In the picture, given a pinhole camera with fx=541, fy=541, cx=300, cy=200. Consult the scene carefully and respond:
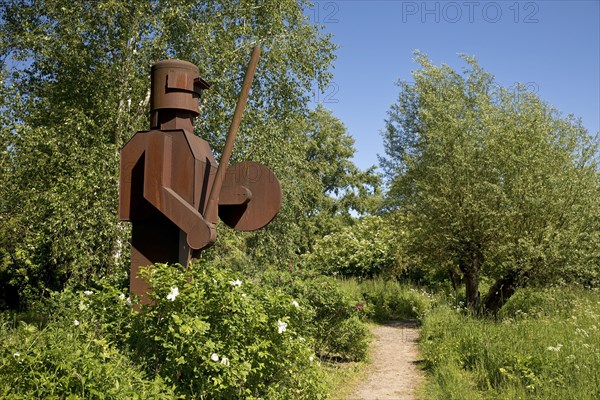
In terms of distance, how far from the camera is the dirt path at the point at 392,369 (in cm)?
640

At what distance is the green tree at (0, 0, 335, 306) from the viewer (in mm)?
8516

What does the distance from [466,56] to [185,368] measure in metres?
16.0

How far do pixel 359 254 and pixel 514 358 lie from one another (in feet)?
42.2

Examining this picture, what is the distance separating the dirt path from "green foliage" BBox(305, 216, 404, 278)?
662cm

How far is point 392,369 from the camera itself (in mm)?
7809

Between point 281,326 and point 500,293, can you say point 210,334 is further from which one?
point 500,293

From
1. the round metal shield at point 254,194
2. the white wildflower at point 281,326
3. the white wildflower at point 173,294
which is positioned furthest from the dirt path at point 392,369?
the white wildflower at point 173,294

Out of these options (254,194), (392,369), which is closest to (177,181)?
(254,194)

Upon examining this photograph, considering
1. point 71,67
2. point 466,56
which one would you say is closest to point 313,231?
point 466,56

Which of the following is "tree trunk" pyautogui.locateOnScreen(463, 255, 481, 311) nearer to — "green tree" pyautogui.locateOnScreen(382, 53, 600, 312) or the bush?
"green tree" pyautogui.locateOnScreen(382, 53, 600, 312)

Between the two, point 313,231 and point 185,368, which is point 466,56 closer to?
point 313,231

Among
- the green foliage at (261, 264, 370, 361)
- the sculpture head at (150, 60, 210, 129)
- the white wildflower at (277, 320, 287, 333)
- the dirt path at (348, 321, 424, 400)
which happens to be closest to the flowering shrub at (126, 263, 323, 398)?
the white wildflower at (277, 320, 287, 333)

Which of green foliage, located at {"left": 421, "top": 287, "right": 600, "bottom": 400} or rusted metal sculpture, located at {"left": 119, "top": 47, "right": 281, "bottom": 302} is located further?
green foliage, located at {"left": 421, "top": 287, "right": 600, "bottom": 400}

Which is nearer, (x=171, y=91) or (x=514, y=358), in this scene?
(x=171, y=91)
